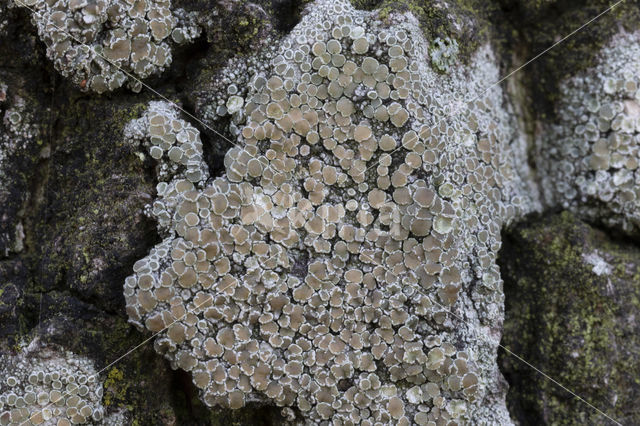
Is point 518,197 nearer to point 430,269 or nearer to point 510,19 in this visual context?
point 430,269

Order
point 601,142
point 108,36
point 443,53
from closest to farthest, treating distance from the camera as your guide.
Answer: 1. point 108,36
2. point 443,53
3. point 601,142

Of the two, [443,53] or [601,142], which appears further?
[601,142]

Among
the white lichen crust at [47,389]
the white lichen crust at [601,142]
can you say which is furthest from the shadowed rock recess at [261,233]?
the white lichen crust at [601,142]

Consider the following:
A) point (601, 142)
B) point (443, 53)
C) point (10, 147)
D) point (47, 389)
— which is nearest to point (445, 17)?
point (443, 53)

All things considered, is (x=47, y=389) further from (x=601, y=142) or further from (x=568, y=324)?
(x=601, y=142)

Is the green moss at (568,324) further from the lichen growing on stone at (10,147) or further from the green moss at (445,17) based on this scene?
the lichen growing on stone at (10,147)

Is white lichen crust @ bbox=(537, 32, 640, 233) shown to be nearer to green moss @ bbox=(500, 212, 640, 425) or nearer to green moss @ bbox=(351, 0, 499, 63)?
green moss @ bbox=(500, 212, 640, 425)
